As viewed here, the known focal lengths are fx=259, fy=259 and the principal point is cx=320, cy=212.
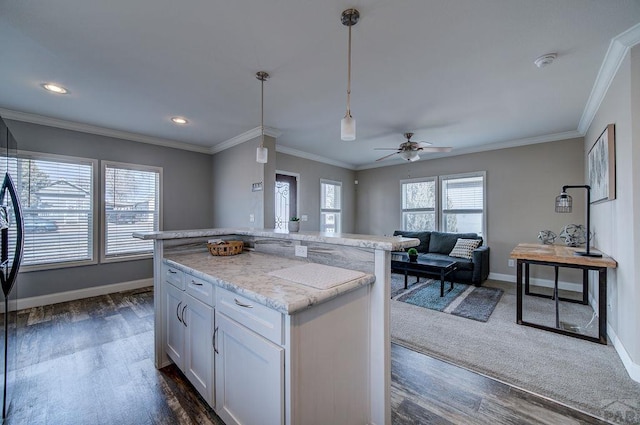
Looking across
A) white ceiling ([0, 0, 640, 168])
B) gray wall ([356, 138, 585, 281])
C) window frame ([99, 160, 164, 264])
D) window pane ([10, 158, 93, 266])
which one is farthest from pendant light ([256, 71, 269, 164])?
gray wall ([356, 138, 585, 281])

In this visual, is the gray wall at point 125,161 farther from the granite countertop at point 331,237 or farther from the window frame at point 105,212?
the granite countertop at point 331,237

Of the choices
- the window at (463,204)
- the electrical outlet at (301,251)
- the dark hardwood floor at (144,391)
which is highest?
the window at (463,204)

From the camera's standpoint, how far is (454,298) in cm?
383

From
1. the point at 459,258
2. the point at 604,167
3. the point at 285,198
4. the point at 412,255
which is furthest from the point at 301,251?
the point at 459,258

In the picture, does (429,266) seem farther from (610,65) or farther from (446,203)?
(610,65)

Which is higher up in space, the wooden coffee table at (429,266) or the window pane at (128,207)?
the window pane at (128,207)

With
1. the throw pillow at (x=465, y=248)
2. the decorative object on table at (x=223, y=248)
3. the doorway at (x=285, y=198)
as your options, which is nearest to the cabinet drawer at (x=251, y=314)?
the decorative object on table at (x=223, y=248)

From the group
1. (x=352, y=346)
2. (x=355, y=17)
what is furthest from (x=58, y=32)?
(x=352, y=346)

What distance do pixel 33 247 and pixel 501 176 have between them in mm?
7488

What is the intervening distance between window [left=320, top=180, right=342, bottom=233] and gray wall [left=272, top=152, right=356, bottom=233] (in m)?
0.13

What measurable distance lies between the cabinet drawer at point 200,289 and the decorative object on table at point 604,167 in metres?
3.52

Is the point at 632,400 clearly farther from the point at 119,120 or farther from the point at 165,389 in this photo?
the point at 119,120

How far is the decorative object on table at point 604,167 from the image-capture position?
241cm

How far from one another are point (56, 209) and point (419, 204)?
6.42 m
